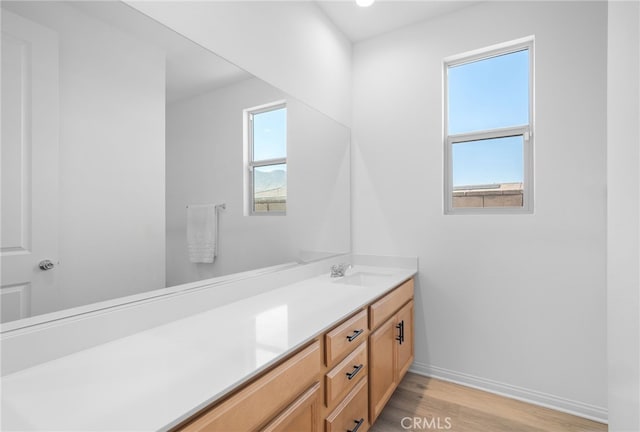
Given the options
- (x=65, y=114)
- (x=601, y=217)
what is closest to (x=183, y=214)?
(x=65, y=114)

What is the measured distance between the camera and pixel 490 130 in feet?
7.15

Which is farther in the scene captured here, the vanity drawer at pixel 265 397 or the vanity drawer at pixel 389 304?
the vanity drawer at pixel 389 304

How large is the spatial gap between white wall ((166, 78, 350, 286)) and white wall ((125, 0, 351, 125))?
4.4 inches

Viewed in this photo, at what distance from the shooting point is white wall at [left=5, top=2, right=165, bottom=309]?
0.96 m

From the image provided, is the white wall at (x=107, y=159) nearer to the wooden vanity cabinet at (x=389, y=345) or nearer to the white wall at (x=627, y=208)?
the wooden vanity cabinet at (x=389, y=345)

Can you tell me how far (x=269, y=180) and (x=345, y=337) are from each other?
37.2 inches

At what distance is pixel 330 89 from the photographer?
2355 mm

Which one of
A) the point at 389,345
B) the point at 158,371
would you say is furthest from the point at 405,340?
the point at 158,371

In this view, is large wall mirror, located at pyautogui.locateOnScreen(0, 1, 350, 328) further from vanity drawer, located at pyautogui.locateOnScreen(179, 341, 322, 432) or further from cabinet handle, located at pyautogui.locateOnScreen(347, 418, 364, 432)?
cabinet handle, located at pyautogui.locateOnScreen(347, 418, 364, 432)

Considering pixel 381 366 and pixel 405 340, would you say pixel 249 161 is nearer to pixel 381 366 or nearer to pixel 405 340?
pixel 381 366

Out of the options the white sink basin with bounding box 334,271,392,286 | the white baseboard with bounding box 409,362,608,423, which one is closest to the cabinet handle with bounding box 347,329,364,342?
the white sink basin with bounding box 334,271,392,286

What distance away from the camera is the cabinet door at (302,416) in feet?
3.09

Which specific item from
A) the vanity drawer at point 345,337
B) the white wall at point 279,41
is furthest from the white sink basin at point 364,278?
the white wall at point 279,41

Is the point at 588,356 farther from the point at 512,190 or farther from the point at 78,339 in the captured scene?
the point at 78,339
